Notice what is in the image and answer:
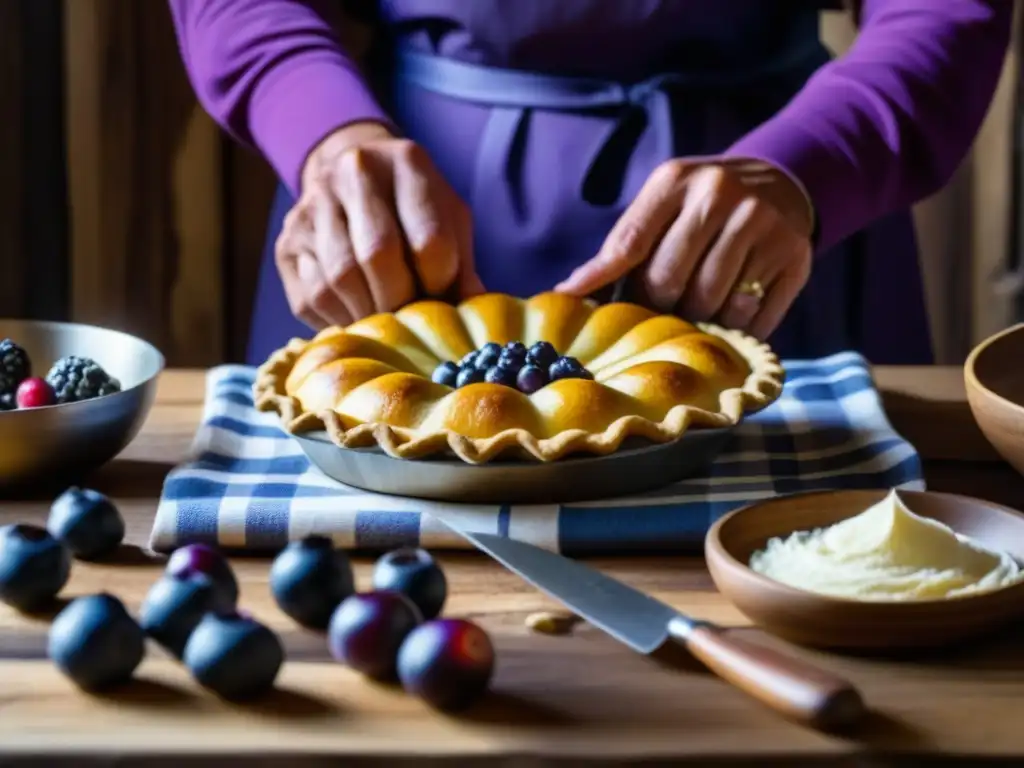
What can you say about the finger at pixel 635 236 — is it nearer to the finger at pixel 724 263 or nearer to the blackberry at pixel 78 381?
the finger at pixel 724 263

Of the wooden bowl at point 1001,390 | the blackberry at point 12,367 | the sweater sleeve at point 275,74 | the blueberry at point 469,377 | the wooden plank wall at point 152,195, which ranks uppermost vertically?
the sweater sleeve at point 275,74

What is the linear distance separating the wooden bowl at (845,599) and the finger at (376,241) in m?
0.49

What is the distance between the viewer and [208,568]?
79cm

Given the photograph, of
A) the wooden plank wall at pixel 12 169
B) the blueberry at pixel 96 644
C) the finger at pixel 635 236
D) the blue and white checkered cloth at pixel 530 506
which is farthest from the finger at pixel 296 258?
the wooden plank wall at pixel 12 169

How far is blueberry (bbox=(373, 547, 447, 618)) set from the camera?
781 millimetres

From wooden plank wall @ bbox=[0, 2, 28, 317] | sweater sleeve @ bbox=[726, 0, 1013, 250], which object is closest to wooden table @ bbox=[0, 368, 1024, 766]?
sweater sleeve @ bbox=[726, 0, 1013, 250]

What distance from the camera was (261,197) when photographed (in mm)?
2447

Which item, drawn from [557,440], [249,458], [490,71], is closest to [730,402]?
[557,440]

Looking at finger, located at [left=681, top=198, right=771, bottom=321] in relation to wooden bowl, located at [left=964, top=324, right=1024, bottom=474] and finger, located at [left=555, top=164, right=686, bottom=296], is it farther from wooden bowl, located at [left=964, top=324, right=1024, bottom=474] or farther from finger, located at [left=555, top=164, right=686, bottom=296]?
wooden bowl, located at [left=964, top=324, right=1024, bottom=474]

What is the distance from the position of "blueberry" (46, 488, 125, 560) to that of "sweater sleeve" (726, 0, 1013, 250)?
28.7 inches

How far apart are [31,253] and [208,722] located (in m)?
1.74

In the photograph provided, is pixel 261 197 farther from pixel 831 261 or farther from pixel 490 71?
pixel 831 261

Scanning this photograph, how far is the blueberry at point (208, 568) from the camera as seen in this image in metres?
0.79

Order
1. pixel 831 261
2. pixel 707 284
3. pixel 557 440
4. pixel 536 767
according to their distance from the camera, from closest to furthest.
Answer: pixel 536 767
pixel 557 440
pixel 707 284
pixel 831 261
